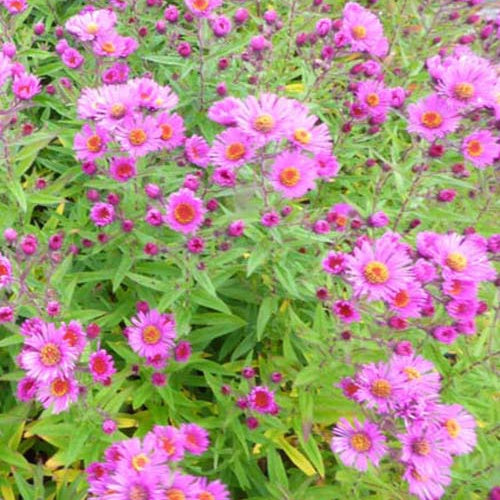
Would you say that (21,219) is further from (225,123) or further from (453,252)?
(453,252)

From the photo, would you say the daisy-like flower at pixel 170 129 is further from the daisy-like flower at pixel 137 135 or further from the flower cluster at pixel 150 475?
the flower cluster at pixel 150 475

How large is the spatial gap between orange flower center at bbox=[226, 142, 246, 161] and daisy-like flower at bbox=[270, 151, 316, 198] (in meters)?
0.13

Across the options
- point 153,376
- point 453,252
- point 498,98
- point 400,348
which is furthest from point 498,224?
point 153,376

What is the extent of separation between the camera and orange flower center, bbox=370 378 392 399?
1878 millimetres

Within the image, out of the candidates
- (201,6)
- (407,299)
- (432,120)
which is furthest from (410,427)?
(201,6)

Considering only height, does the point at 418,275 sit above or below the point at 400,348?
above

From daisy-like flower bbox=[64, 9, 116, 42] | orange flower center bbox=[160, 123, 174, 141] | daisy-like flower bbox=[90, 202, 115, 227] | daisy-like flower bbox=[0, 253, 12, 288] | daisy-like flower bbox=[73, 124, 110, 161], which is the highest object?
daisy-like flower bbox=[64, 9, 116, 42]

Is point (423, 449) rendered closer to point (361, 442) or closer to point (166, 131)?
point (361, 442)

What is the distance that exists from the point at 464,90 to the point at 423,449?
1.46 m

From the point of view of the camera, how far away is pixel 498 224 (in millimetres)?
3104

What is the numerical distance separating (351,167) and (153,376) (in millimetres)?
1712

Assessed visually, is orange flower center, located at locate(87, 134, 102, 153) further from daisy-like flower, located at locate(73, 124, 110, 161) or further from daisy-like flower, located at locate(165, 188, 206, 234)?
daisy-like flower, located at locate(165, 188, 206, 234)

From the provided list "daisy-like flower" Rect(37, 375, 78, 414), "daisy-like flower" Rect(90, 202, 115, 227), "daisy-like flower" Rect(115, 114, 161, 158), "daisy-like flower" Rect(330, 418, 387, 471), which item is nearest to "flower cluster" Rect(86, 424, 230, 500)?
"daisy-like flower" Rect(37, 375, 78, 414)

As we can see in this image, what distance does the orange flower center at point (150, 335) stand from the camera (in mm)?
2193
